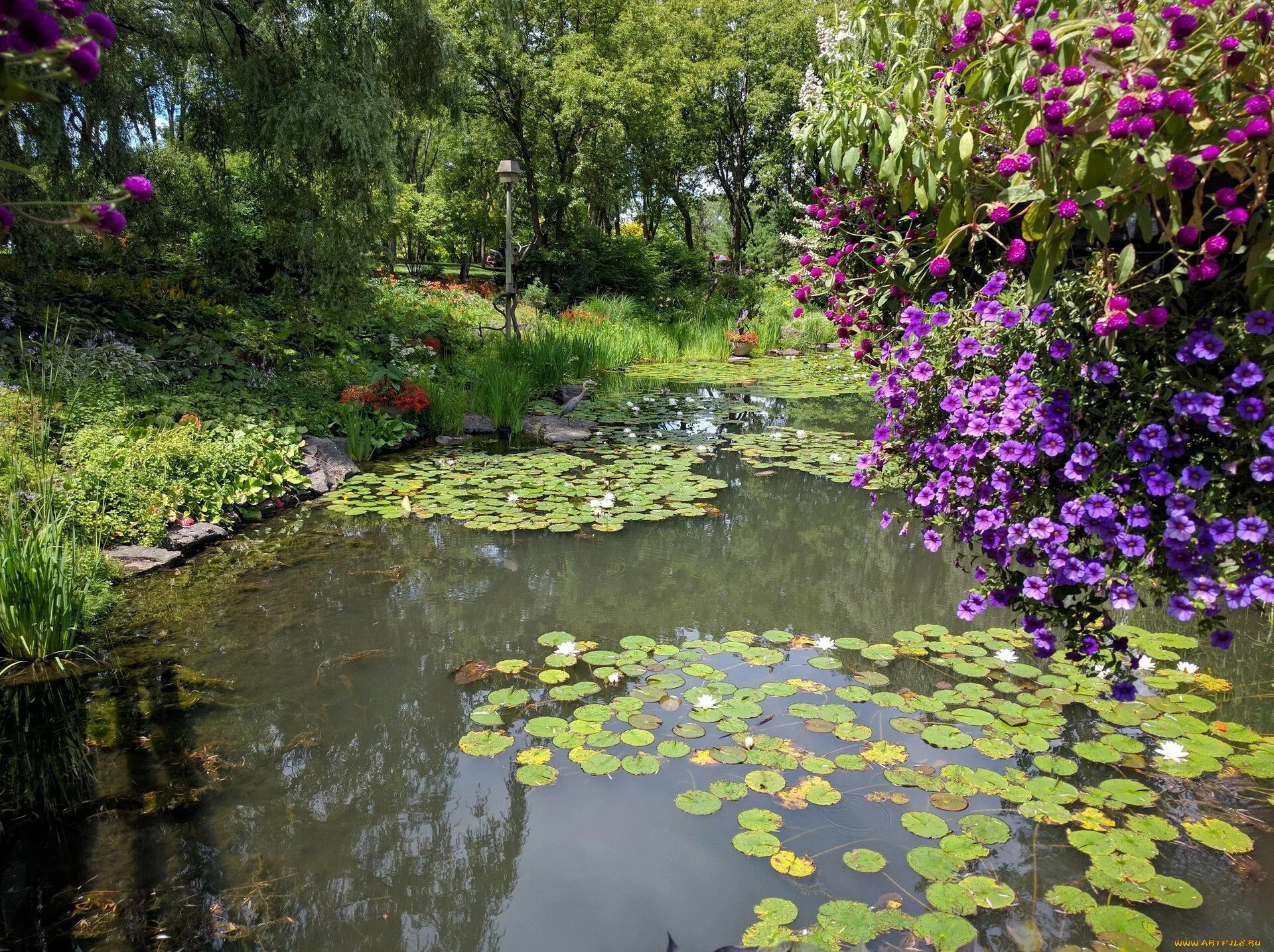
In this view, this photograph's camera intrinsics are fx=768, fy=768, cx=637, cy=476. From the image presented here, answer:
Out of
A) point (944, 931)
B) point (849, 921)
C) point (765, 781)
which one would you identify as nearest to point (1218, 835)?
point (944, 931)

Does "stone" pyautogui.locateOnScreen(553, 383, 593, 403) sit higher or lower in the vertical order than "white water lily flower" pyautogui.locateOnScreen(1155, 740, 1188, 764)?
higher

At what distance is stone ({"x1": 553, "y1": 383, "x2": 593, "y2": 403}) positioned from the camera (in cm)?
797

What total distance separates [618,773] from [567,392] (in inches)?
240

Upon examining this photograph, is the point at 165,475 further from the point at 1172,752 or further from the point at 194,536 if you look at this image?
the point at 1172,752

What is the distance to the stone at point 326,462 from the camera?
5168 millimetres

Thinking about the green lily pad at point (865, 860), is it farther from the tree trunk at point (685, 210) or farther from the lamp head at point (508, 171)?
the tree trunk at point (685, 210)

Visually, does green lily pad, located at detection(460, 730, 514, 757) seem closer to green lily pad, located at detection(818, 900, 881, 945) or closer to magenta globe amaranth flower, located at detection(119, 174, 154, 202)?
green lily pad, located at detection(818, 900, 881, 945)

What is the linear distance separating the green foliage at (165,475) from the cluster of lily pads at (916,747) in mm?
2272

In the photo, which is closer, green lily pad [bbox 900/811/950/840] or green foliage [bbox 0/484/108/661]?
green lily pad [bbox 900/811/950/840]

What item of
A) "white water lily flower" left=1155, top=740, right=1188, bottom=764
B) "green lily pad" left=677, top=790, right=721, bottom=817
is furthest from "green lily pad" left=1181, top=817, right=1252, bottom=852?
"green lily pad" left=677, top=790, right=721, bottom=817

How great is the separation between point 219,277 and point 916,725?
Answer: 8.04m

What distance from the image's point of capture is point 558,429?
6.75m

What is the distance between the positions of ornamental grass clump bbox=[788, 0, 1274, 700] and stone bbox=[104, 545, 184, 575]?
3560 millimetres

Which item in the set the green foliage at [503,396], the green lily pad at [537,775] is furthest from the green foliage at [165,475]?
the green lily pad at [537,775]
